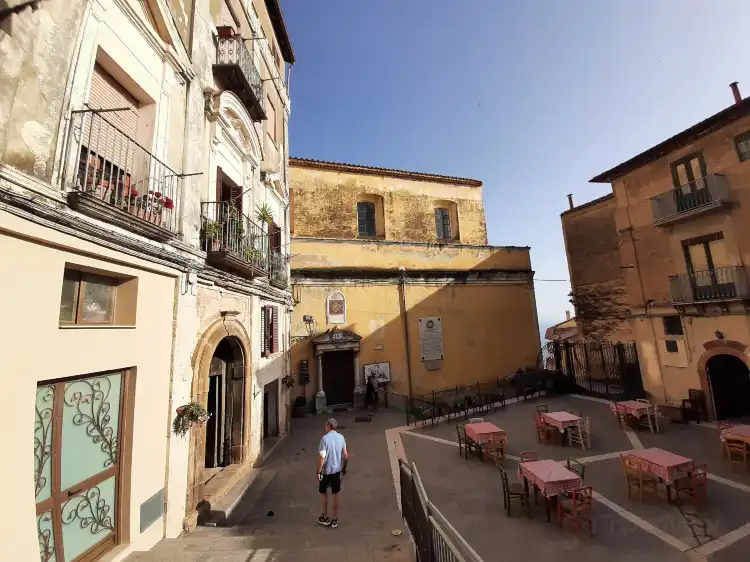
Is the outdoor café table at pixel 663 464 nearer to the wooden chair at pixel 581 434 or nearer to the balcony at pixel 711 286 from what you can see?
the wooden chair at pixel 581 434

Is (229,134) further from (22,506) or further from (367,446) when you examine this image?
(367,446)

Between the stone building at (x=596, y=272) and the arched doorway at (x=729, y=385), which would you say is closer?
the arched doorway at (x=729, y=385)

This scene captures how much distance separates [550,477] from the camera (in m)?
6.53

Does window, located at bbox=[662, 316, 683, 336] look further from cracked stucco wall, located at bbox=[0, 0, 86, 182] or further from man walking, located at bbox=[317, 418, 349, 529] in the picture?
cracked stucco wall, located at bbox=[0, 0, 86, 182]

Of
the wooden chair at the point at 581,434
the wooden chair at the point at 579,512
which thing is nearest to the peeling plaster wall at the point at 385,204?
the wooden chair at the point at 581,434

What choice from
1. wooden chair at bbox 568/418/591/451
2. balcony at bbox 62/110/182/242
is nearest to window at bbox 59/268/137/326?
balcony at bbox 62/110/182/242

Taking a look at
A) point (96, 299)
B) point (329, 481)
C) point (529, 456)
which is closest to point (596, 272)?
point (529, 456)

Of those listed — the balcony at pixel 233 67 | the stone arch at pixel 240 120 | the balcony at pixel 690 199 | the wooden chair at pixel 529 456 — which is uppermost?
the balcony at pixel 233 67

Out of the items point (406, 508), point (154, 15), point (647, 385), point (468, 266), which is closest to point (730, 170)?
point (647, 385)

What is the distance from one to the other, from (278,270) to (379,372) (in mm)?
7613

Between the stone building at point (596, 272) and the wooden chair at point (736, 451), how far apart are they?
1170 cm

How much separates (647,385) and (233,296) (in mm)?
16353

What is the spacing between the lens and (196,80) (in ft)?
22.5

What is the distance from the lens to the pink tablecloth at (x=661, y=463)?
6711mm
